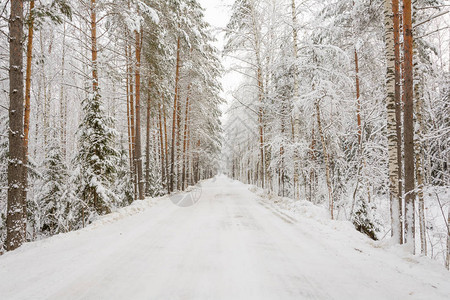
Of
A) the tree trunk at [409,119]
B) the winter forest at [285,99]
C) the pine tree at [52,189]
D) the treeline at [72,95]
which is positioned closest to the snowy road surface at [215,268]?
the tree trunk at [409,119]

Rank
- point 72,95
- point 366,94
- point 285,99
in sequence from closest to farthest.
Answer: point 366,94, point 285,99, point 72,95

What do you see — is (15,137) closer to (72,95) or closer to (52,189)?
(52,189)

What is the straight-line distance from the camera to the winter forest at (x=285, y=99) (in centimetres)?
594

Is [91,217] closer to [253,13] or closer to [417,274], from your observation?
[417,274]

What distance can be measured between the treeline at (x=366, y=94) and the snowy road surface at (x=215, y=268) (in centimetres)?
151

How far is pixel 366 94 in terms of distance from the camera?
13000mm

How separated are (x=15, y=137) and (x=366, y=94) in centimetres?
1531

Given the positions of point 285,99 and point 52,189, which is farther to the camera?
point 285,99

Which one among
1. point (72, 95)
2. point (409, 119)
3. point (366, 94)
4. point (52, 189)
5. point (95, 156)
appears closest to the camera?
point (409, 119)

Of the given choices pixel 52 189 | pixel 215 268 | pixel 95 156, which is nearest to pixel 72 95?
pixel 52 189

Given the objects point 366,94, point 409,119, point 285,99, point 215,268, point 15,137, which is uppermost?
point 285,99

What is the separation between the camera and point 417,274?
3.84 m

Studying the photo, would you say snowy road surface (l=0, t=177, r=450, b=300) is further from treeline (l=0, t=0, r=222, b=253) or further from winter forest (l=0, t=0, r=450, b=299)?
treeline (l=0, t=0, r=222, b=253)

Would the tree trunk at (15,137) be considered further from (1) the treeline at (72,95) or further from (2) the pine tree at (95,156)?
(2) the pine tree at (95,156)
